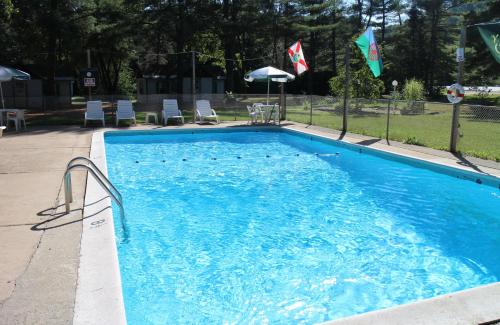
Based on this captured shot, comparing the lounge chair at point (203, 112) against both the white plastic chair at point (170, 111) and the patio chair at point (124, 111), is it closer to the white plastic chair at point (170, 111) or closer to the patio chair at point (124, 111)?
the white plastic chair at point (170, 111)

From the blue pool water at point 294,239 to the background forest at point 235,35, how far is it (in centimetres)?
933

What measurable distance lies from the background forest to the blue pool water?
30.6 ft

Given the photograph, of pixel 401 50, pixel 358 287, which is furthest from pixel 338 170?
pixel 401 50

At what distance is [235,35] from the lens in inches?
1107

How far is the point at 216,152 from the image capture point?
39.9 feet

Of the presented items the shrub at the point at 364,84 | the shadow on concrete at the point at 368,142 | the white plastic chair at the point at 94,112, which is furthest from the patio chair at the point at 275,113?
the shrub at the point at 364,84

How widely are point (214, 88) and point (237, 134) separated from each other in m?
23.2

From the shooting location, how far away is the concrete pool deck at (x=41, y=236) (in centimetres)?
305

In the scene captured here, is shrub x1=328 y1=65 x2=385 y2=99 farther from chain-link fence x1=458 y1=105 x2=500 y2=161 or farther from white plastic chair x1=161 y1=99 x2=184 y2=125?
white plastic chair x1=161 y1=99 x2=184 y2=125

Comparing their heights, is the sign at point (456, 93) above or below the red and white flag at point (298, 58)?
below

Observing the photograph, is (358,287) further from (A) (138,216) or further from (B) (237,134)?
(B) (237,134)

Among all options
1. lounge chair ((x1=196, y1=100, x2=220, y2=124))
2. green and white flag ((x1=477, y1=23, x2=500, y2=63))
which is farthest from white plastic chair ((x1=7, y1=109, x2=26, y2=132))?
green and white flag ((x1=477, y1=23, x2=500, y2=63))

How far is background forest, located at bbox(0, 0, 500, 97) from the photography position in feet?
84.7

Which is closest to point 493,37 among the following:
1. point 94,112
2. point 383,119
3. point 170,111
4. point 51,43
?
point 383,119
